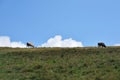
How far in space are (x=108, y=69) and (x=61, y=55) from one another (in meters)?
13.0

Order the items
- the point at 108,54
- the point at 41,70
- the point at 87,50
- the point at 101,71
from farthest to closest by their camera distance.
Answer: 1. the point at 87,50
2. the point at 108,54
3. the point at 41,70
4. the point at 101,71

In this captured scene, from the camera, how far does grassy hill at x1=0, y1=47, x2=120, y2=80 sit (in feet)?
137

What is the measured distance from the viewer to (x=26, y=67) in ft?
155

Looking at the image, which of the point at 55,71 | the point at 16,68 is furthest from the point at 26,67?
the point at 55,71

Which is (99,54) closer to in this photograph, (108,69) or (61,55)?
(61,55)

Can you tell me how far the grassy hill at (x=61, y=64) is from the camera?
4172 cm

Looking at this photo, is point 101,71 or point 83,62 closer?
point 101,71

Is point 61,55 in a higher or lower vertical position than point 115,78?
higher

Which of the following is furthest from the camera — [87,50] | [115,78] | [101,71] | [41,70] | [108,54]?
[87,50]

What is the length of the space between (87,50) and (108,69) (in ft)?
50.2

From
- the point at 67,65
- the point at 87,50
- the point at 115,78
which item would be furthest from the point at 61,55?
the point at 115,78

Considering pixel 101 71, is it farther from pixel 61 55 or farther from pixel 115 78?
pixel 61 55

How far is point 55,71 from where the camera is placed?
145 feet

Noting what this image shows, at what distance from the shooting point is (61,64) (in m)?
47.1
